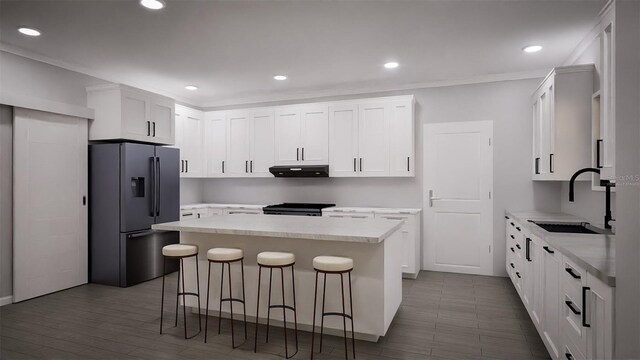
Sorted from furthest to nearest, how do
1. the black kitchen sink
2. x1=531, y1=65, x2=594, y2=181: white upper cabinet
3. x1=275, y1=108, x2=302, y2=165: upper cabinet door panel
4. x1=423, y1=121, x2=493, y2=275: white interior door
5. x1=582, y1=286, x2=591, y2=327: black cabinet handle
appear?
x1=275, y1=108, x2=302, y2=165: upper cabinet door panel
x1=423, y1=121, x2=493, y2=275: white interior door
x1=531, y1=65, x2=594, y2=181: white upper cabinet
the black kitchen sink
x1=582, y1=286, x2=591, y2=327: black cabinet handle

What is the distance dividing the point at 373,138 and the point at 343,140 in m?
0.47

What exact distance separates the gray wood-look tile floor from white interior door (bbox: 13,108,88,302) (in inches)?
11.0

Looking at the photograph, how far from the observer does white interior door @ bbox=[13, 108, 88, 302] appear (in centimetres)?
398

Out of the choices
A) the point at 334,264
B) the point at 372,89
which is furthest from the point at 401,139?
the point at 334,264

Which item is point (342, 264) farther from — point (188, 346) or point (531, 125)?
point (531, 125)

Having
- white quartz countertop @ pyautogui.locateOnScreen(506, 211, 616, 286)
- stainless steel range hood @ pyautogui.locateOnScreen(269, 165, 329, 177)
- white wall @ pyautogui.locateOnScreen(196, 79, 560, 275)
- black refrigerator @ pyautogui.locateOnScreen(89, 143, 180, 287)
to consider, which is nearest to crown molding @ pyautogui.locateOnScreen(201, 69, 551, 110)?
white wall @ pyautogui.locateOnScreen(196, 79, 560, 275)

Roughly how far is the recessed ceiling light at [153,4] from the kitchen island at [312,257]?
6.25 feet

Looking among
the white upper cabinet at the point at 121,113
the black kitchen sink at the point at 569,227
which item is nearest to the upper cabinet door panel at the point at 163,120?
the white upper cabinet at the point at 121,113

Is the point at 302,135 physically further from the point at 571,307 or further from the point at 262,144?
the point at 571,307

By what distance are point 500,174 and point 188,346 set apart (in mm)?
4415

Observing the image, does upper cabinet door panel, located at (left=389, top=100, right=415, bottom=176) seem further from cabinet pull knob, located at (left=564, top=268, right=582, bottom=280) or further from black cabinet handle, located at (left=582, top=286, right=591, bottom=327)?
black cabinet handle, located at (left=582, top=286, right=591, bottom=327)

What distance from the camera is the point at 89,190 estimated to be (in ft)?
15.6

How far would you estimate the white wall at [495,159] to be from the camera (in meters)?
4.93

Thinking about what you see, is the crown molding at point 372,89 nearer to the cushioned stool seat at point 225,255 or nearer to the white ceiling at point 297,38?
the white ceiling at point 297,38
